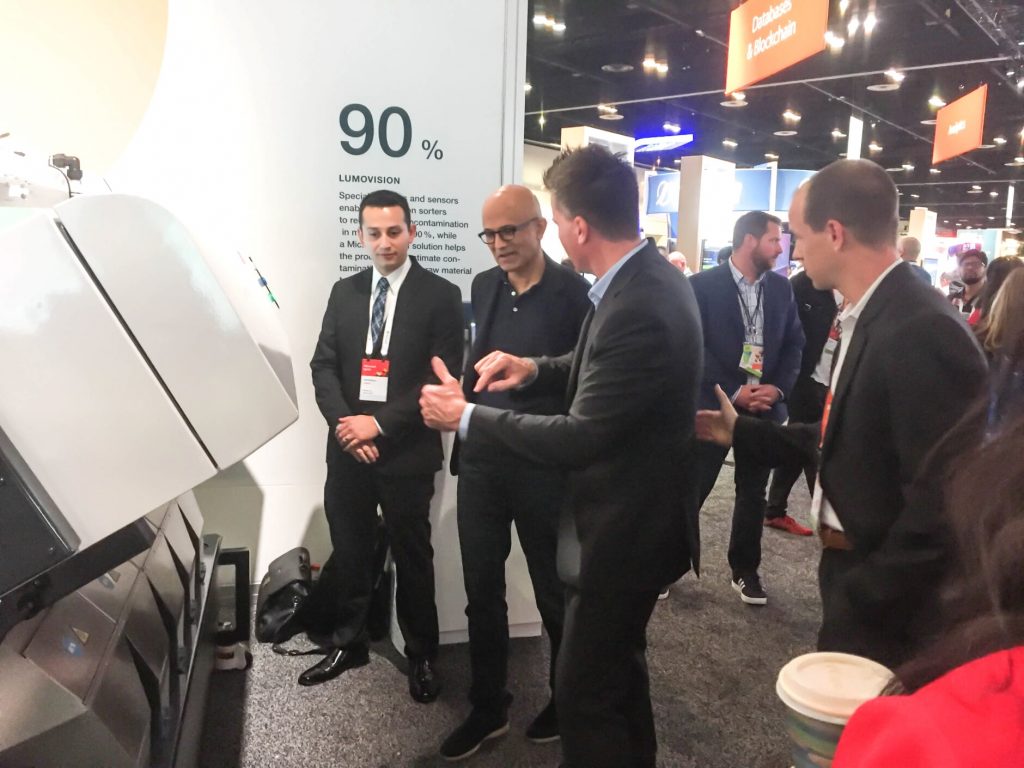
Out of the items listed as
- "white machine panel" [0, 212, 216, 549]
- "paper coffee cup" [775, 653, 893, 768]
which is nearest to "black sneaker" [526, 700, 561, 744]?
"paper coffee cup" [775, 653, 893, 768]

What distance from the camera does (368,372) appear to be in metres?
2.63

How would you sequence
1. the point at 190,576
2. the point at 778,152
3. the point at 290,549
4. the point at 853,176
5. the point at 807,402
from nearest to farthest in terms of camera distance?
the point at 853,176 < the point at 190,576 < the point at 290,549 < the point at 807,402 < the point at 778,152

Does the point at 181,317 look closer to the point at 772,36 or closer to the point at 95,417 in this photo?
the point at 95,417

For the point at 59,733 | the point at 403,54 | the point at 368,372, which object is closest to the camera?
the point at 59,733

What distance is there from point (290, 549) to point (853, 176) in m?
2.53

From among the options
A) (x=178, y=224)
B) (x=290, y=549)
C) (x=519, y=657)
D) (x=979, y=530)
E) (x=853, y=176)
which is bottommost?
(x=519, y=657)

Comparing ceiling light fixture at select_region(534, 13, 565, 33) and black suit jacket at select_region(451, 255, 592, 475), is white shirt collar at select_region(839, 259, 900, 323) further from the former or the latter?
ceiling light fixture at select_region(534, 13, 565, 33)

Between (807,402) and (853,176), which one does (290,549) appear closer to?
(853,176)

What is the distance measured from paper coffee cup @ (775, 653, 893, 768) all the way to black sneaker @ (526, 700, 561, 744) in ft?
5.17

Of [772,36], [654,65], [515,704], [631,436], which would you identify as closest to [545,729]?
[515,704]

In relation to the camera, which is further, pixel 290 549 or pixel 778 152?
pixel 778 152

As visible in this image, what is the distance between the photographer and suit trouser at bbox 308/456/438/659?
2668 mm

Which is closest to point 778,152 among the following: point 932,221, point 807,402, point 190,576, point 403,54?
point 932,221

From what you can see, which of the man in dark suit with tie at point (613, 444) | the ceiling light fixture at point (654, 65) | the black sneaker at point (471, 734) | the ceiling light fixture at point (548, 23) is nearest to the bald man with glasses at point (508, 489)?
the black sneaker at point (471, 734)
